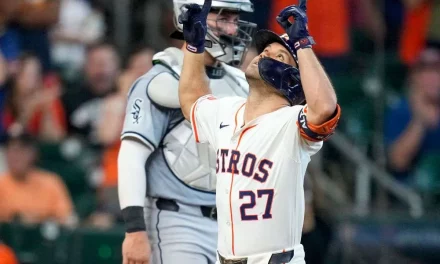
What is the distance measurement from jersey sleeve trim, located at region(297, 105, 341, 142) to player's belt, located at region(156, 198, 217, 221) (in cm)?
100

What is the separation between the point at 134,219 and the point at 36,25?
4.74 m

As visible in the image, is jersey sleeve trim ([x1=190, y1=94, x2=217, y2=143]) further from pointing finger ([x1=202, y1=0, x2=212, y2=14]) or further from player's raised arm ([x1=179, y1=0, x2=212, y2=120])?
pointing finger ([x1=202, y1=0, x2=212, y2=14])

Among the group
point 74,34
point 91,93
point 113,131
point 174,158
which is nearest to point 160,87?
point 174,158

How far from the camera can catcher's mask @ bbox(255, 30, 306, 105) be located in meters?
3.84

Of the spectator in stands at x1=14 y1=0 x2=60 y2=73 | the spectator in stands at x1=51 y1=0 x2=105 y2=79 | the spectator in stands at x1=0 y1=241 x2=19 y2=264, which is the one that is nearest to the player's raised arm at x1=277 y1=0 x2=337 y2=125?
the spectator in stands at x1=0 y1=241 x2=19 y2=264

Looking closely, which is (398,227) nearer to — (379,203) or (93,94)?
(379,203)

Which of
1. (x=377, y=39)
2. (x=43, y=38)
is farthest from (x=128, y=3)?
(x=377, y=39)

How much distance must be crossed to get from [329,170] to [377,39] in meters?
1.48

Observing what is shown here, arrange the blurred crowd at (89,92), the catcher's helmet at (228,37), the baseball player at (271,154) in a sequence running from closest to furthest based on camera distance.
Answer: the baseball player at (271,154)
the catcher's helmet at (228,37)
the blurred crowd at (89,92)

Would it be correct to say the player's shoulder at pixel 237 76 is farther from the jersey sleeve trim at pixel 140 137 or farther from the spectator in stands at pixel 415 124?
the spectator in stands at pixel 415 124

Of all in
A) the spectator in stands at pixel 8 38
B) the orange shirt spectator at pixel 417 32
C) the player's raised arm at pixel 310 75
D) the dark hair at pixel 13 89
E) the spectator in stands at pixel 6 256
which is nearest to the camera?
the player's raised arm at pixel 310 75

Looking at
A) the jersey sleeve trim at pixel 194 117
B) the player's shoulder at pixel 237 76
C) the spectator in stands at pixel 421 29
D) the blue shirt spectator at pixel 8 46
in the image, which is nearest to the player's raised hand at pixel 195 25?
the jersey sleeve trim at pixel 194 117

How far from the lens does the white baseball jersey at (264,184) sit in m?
3.80

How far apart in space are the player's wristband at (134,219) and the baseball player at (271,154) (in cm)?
49
